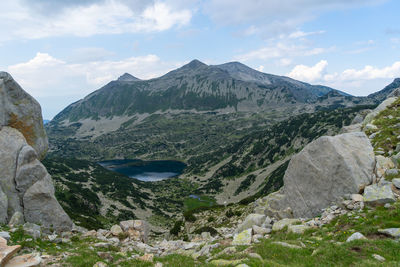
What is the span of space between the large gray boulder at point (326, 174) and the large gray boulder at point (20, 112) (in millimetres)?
31547

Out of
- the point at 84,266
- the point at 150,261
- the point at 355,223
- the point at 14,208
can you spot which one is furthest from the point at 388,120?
the point at 14,208

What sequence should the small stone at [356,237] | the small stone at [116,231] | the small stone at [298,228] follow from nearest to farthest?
the small stone at [356,237]
the small stone at [298,228]
the small stone at [116,231]

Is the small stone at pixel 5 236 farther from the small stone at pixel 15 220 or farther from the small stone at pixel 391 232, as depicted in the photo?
the small stone at pixel 391 232

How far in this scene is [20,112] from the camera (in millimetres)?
27844

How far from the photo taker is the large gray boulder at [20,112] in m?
26.5

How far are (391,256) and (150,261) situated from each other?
13.0 meters

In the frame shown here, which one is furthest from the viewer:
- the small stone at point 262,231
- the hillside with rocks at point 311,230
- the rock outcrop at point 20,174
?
the rock outcrop at point 20,174

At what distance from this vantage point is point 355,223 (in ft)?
50.1

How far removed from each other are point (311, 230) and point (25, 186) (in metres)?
26.9

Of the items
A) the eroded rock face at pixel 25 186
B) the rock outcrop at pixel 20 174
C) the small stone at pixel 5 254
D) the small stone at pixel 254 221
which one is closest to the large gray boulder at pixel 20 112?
the rock outcrop at pixel 20 174

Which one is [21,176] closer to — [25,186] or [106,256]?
[25,186]

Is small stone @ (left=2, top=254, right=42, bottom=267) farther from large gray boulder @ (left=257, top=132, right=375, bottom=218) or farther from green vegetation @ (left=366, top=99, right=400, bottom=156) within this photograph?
green vegetation @ (left=366, top=99, right=400, bottom=156)

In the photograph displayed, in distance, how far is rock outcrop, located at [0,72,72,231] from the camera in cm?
2220

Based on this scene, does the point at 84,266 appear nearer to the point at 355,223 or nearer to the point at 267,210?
the point at 355,223
